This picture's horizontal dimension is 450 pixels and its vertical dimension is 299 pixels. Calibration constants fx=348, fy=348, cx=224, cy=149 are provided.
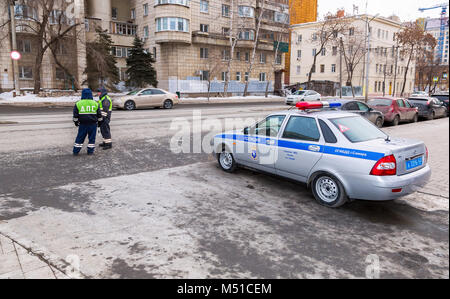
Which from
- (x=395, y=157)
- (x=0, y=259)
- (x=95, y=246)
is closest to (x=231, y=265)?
(x=95, y=246)

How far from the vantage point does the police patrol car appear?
16.7ft

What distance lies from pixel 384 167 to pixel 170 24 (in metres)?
37.6

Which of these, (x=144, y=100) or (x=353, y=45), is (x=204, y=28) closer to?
(x=144, y=100)

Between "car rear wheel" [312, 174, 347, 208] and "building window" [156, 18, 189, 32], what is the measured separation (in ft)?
120

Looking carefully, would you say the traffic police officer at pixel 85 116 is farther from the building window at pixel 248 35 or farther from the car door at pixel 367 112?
the building window at pixel 248 35

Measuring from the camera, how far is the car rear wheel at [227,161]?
7672 millimetres

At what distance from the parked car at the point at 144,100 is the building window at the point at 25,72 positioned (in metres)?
21.3

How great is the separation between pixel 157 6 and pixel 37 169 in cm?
3572

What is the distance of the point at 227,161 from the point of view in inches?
310

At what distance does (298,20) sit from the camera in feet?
257

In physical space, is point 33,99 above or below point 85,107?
above

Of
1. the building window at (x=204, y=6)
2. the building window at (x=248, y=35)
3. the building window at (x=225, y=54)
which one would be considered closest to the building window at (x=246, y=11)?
the building window at (x=248, y=35)

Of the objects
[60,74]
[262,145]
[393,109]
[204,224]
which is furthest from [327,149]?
[60,74]
